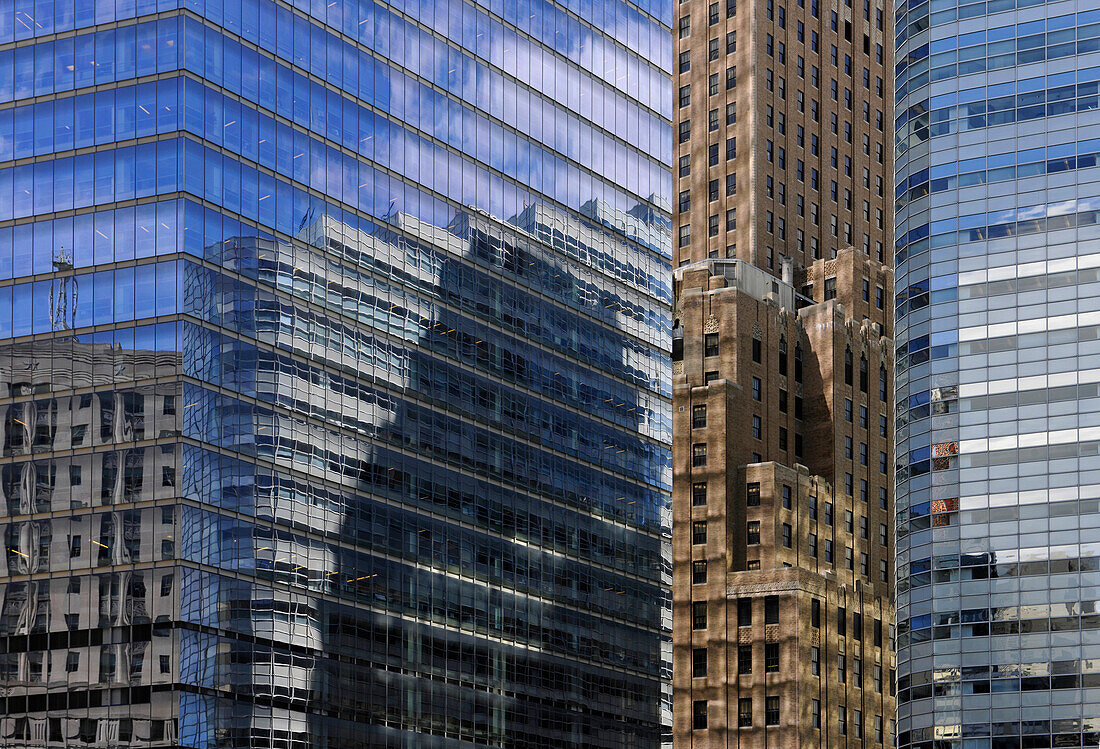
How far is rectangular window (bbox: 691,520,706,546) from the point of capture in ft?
504

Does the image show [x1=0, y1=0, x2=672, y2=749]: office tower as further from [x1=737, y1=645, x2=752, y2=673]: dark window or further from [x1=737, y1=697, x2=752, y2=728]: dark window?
[x1=737, y1=645, x2=752, y2=673]: dark window

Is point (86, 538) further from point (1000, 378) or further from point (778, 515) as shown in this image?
point (778, 515)

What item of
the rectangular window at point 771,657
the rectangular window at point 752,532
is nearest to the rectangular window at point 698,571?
the rectangular window at point 752,532

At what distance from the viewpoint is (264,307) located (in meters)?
89.2

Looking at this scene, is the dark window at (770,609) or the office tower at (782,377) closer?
the dark window at (770,609)

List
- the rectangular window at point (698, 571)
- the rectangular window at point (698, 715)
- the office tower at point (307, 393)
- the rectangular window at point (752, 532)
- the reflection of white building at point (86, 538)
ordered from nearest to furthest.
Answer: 1. the reflection of white building at point (86, 538)
2. the office tower at point (307, 393)
3. the rectangular window at point (698, 715)
4. the rectangular window at point (752, 532)
5. the rectangular window at point (698, 571)

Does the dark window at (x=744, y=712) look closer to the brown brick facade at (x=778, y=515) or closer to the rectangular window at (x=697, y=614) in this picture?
the brown brick facade at (x=778, y=515)

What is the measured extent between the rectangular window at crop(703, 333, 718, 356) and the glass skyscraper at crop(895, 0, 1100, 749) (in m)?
35.5

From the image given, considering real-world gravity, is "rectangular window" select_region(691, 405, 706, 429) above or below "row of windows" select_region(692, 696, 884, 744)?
above

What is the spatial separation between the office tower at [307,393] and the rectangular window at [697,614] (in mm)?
39505

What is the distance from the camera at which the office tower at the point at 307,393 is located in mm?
84500

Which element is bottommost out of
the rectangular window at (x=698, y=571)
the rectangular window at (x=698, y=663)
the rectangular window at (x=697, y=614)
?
the rectangular window at (x=698, y=663)

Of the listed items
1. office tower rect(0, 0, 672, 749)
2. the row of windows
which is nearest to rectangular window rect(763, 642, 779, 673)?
the row of windows

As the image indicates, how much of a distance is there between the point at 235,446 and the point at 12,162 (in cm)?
1880
